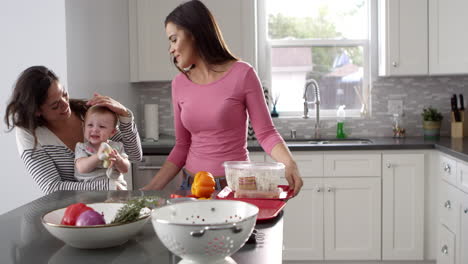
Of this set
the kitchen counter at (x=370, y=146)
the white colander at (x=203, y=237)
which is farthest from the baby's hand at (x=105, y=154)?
the kitchen counter at (x=370, y=146)

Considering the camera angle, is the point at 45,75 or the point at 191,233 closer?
the point at 191,233

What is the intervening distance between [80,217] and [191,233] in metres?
0.37

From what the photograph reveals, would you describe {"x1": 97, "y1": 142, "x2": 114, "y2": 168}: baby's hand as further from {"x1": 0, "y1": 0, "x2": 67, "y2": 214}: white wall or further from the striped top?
{"x1": 0, "y1": 0, "x2": 67, "y2": 214}: white wall

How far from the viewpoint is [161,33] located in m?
4.12

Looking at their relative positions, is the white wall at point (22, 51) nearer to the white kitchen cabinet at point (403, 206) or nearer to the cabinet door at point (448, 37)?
the white kitchen cabinet at point (403, 206)

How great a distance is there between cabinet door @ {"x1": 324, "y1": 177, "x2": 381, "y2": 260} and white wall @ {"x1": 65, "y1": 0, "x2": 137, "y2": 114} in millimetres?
1646

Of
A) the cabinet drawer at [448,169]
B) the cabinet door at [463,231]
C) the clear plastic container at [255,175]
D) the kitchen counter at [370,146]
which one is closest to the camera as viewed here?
the clear plastic container at [255,175]

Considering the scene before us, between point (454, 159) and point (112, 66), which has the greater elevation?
point (112, 66)

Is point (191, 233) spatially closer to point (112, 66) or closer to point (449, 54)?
point (112, 66)

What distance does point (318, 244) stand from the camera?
3.77 metres

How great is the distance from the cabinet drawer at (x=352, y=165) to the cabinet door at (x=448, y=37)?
832 mm

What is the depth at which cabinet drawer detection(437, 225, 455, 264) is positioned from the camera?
3.23 meters

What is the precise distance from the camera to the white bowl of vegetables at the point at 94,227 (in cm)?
120

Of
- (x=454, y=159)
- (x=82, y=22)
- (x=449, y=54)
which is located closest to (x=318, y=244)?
(x=454, y=159)
